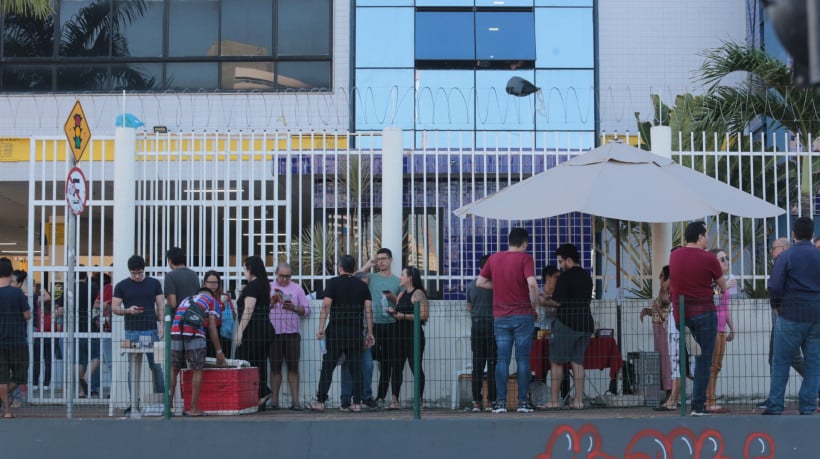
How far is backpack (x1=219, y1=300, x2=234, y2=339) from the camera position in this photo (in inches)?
424

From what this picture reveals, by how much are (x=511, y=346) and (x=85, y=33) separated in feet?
43.1

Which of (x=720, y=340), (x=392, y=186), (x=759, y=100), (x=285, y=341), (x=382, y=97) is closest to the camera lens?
(x=720, y=340)

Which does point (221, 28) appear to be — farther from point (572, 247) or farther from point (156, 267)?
point (572, 247)

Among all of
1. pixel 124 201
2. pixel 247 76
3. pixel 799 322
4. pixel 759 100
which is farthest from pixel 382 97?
pixel 799 322

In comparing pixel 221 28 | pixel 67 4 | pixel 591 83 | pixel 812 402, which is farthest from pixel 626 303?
pixel 67 4

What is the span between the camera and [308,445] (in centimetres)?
924

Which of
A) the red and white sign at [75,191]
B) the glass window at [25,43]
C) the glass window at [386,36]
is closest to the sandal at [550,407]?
the red and white sign at [75,191]

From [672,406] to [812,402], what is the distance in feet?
4.02

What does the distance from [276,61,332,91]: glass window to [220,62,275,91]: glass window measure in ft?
0.61

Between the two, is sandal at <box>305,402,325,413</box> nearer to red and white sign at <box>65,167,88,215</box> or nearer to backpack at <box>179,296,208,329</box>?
backpack at <box>179,296,208,329</box>

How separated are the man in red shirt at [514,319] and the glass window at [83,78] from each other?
1238 centimetres

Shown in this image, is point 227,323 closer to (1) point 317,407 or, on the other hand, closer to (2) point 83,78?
(1) point 317,407

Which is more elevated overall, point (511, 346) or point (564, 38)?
point (564, 38)

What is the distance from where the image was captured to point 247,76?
19.9 m
